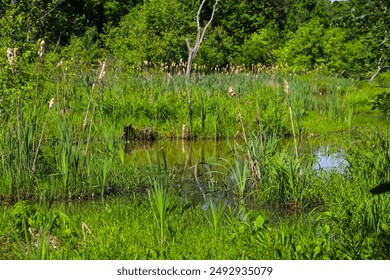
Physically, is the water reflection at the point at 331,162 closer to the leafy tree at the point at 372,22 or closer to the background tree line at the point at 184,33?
the leafy tree at the point at 372,22

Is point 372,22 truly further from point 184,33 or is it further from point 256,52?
point 256,52

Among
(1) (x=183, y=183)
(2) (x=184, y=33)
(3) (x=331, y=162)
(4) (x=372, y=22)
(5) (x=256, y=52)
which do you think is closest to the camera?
(4) (x=372, y=22)

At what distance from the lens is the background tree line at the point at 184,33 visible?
27922 millimetres

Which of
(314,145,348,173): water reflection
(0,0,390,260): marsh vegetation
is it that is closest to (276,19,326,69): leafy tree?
(0,0,390,260): marsh vegetation

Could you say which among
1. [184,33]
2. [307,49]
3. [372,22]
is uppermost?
[372,22]

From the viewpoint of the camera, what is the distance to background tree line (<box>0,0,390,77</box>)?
2792cm

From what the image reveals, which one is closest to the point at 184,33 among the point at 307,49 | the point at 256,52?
the point at 256,52

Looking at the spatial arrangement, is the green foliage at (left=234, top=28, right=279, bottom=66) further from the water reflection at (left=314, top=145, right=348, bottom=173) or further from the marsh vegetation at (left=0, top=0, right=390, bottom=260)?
the water reflection at (left=314, top=145, right=348, bottom=173)

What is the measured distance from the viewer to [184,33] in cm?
3466

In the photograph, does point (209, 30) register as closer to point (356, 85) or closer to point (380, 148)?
point (356, 85)

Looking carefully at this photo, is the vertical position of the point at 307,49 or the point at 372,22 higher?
the point at 372,22

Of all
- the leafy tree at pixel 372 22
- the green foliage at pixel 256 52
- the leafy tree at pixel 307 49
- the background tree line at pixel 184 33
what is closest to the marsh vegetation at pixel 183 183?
the leafy tree at pixel 372 22
